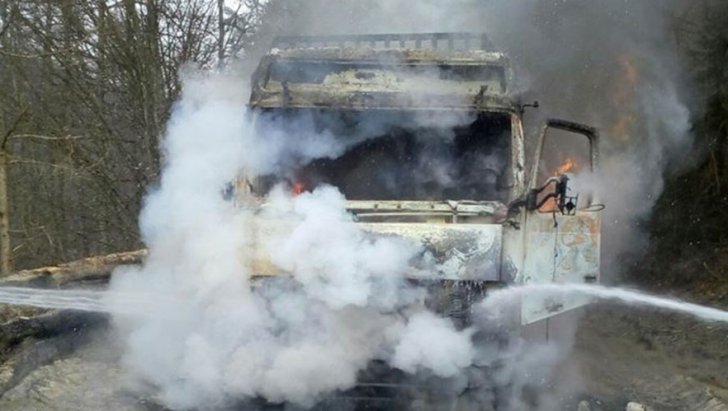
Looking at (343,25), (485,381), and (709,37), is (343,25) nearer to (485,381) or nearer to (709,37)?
(709,37)

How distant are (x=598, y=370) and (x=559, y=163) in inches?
80.4

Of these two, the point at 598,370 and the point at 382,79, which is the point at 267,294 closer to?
the point at 382,79

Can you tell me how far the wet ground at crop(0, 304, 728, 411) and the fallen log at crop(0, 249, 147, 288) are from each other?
1.03 m

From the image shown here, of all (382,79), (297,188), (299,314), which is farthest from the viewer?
(382,79)

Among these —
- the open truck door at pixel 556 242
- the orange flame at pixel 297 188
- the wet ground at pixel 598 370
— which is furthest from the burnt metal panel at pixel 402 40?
the wet ground at pixel 598 370

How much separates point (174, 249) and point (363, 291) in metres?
1.87

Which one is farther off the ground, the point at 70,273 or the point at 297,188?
the point at 297,188

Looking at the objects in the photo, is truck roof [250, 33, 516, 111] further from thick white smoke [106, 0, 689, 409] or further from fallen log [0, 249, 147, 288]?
fallen log [0, 249, 147, 288]

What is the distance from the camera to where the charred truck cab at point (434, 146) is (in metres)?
5.68

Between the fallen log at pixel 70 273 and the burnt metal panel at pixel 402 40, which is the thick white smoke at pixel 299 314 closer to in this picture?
the burnt metal panel at pixel 402 40

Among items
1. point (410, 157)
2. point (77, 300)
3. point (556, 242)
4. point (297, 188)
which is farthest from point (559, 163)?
point (77, 300)

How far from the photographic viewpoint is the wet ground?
19.4ft

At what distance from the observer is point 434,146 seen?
6.43 meters

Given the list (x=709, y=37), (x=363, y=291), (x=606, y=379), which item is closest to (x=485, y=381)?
(x=363, y=291)
